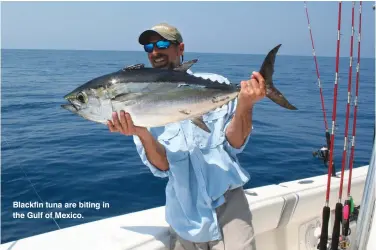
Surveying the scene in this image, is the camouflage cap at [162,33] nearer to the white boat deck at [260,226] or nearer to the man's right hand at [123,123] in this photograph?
the man's right hand at [123,123]

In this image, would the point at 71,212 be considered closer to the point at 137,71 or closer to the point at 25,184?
the point at 25,184

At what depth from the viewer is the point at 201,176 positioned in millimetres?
2393

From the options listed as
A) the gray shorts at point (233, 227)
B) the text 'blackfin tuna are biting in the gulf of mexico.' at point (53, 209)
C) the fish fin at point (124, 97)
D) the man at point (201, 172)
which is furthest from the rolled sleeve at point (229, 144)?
the text 'blackfin tuna are biting in the gulf of mexico.' at point (53, 209)

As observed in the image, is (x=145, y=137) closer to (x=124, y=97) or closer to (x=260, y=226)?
(x=124, y=97)

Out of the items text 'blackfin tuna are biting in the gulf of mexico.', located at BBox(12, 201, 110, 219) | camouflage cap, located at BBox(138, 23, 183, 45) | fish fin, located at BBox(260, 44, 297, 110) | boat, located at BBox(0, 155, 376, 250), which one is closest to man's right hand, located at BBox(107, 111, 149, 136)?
camouflage cap, located at BBox(138, 23, 183, 45)

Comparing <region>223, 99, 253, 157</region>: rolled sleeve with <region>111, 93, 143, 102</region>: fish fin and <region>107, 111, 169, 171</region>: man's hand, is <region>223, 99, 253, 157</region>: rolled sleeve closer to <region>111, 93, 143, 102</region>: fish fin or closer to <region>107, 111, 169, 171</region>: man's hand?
<region>107, 111, 169, 171</region>: man's hand

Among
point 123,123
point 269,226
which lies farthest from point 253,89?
point 269,226

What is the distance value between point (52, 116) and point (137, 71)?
1118 cm

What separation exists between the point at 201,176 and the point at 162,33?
0.92m

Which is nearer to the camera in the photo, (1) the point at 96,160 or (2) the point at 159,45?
(2) the point at 159,45

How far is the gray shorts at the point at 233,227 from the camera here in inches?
93.6

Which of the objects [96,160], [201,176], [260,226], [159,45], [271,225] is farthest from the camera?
[96,160]

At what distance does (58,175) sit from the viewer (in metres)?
6.82

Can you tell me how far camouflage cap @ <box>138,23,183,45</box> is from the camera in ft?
7.51
